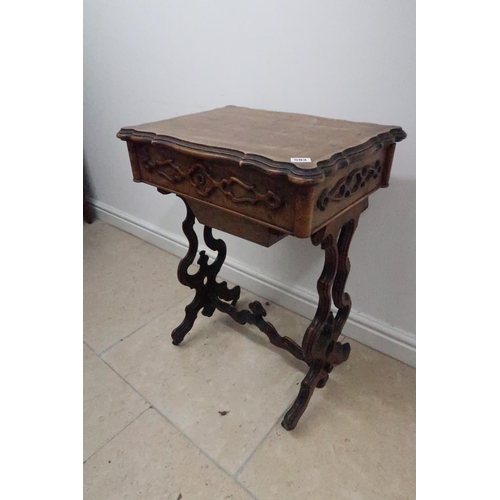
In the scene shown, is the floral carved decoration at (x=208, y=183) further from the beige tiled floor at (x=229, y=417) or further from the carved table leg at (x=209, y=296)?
the beige tiled floor at (x=229, y=417)

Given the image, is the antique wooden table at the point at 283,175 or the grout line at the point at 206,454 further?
the grout line at the point at 206,454

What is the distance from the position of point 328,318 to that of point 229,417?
41cm

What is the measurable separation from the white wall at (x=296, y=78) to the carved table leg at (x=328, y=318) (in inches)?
6.6

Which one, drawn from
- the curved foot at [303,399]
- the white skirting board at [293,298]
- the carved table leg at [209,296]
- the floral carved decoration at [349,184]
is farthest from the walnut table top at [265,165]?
the white skirting board at [293,298]

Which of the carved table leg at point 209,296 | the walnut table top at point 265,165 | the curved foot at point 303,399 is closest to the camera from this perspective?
the walnut table top at point 265,165

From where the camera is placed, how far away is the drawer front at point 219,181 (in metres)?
0.63

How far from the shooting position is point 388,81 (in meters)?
0.86

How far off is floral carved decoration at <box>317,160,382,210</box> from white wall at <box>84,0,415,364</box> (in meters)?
0.20

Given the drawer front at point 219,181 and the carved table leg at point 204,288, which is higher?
the drawer front at point 219,181

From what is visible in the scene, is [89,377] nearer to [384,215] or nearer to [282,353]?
[282,353]

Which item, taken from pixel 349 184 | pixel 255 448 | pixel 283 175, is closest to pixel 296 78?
pixel 349 184

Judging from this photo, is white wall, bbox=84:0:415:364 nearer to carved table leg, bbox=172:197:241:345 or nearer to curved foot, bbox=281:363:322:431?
carved table leg, bbox=172:197:241:345

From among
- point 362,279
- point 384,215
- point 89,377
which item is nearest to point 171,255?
point 89,377

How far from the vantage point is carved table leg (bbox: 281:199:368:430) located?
0.83 meters
